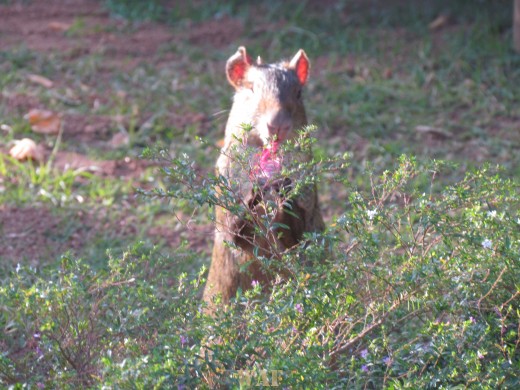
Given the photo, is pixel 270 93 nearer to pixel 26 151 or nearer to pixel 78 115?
pixel 26 151

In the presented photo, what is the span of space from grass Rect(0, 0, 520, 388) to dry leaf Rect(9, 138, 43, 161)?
0.19 ft

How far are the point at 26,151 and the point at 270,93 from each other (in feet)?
7.62

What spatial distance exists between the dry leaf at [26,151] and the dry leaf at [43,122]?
38 centimetres

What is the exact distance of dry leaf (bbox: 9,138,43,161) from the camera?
6.09 metres

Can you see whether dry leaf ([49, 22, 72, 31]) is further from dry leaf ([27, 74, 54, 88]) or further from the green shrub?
the green shrub

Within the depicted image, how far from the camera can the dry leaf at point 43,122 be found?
6.55 metres

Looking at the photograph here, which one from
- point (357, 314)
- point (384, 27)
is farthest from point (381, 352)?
point (384, 27)

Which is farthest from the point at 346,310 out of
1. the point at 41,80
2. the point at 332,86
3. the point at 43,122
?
the point at 41,80

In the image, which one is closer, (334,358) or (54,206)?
(334,358)

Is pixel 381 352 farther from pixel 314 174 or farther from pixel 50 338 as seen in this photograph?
pixel 50 338

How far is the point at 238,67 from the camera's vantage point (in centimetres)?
458

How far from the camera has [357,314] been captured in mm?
3246

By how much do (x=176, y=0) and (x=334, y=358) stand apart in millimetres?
6439

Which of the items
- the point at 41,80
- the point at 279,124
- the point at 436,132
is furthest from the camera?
the point at 41,80
